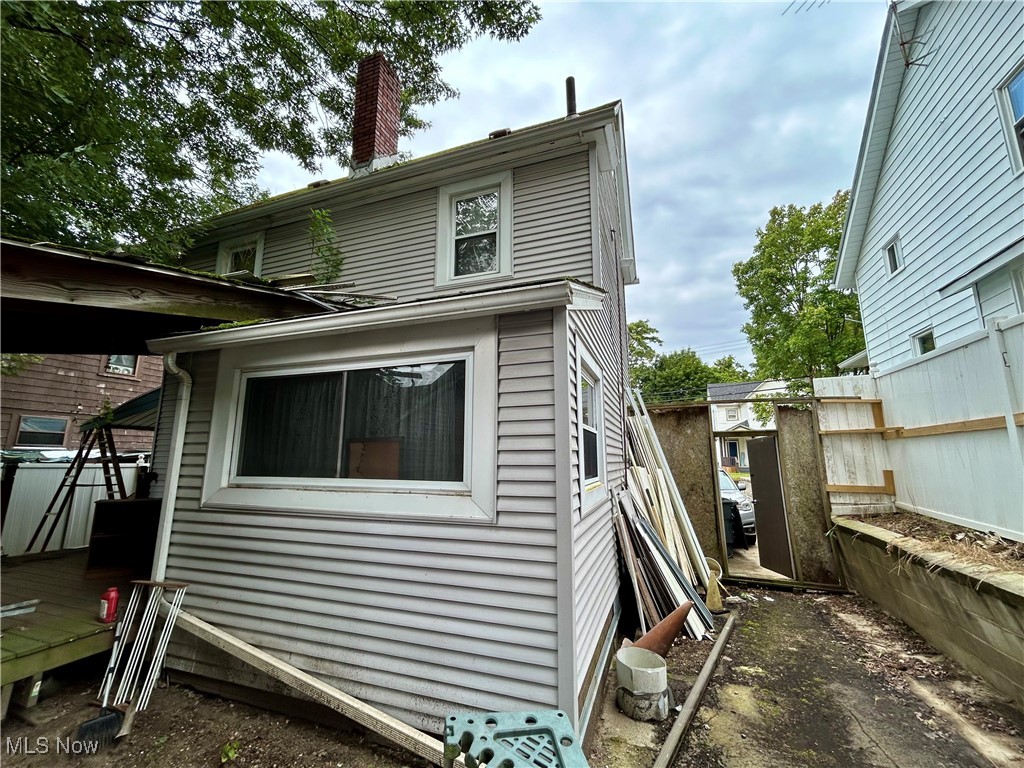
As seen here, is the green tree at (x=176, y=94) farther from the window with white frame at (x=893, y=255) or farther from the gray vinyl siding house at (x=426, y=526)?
the window with white frame at (x=893, y=255)

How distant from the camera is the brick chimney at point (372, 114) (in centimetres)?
627

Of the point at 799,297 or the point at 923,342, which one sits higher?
the point at 799,297

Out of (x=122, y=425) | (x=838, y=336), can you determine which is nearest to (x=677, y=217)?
(x=838, y=336)

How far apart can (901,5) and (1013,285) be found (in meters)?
5.21

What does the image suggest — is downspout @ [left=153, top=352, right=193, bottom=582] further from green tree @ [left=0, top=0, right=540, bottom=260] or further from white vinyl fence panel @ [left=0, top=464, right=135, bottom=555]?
white vinyl fence panel @ [left=0, top=464, right=135, bottom=555]

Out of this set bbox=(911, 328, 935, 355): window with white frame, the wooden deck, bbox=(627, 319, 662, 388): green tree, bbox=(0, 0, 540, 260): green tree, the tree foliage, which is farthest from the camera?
the tree foliage

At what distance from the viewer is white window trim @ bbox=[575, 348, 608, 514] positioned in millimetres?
3029

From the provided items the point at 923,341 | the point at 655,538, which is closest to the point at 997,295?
the point at 923,341

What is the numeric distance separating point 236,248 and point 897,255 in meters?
12.6

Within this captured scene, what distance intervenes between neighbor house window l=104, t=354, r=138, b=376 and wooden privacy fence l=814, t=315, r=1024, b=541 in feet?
51.4

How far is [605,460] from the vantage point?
14.2 ft

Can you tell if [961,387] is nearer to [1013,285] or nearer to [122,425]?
[1013,285]

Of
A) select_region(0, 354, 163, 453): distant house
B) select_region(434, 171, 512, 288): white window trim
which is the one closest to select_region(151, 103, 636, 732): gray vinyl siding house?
select_region(434, 171, 512, 288): white window trim

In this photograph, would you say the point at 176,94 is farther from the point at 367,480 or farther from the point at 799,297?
the point at 799,297
